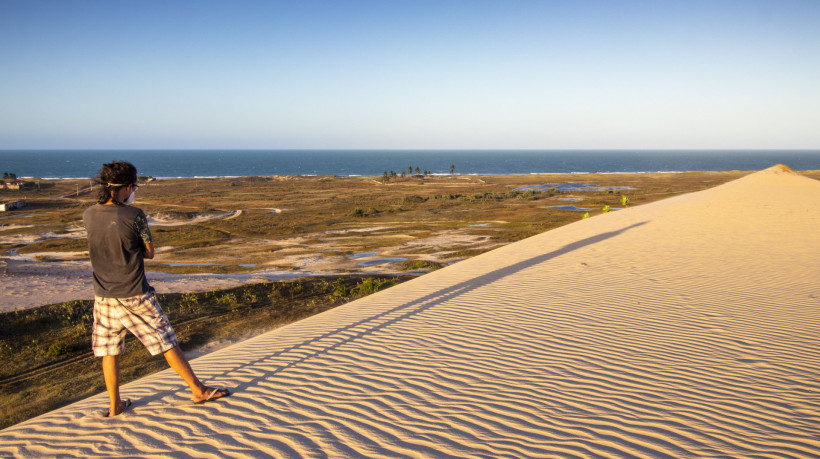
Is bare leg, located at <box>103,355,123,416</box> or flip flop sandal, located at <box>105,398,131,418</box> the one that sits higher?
bare leg, located at <box>103,355,123,416</box>

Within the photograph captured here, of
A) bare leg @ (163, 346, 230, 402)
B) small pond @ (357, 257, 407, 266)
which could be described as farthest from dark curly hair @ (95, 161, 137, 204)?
small pond @ (357, 257, 407, 266)

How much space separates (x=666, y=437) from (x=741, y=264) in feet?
28.5

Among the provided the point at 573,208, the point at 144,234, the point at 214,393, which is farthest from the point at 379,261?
the point at 573,208

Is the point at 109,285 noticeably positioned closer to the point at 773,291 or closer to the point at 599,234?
the point at 773,291

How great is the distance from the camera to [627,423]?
12.6 ft

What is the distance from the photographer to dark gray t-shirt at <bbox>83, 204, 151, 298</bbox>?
3869 millimetres

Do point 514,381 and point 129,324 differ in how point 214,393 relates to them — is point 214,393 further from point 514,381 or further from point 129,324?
point 514,381

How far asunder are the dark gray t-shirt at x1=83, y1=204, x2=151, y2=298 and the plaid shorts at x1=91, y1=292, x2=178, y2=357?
77 mm

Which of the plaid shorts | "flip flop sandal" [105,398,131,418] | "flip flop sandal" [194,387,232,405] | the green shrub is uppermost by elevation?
the plaid shorts

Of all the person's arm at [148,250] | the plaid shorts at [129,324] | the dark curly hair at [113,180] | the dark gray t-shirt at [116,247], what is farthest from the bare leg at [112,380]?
the dark curly hair at [113,180]

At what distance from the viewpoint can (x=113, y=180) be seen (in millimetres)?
3879

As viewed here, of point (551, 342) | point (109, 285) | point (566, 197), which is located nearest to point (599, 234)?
point (551, 342)

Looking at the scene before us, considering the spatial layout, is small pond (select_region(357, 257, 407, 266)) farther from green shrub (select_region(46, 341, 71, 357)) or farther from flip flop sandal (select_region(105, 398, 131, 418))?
flip flop sandal (select_region(105, 398, 131, 418))

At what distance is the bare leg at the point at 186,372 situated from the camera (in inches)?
163
